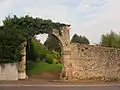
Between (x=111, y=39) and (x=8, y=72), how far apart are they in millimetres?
22322

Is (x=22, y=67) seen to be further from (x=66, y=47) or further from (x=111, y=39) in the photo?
(x=111, y=39)

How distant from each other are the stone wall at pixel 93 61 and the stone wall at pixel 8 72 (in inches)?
266

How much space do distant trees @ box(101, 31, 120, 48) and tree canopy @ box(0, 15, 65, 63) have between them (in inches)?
Result: 627

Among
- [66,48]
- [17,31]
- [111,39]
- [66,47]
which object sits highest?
[111,39]

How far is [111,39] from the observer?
152ft

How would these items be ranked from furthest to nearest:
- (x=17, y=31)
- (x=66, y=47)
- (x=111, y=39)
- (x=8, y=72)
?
(x=111, y=39) < (x=66, y=47) < (x=17, y=31) < (x=8, y=72)

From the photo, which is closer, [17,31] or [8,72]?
[8,72]

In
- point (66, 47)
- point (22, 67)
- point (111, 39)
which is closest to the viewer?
point (22, 67)

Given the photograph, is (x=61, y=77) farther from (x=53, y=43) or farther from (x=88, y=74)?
(x=53, y=43)

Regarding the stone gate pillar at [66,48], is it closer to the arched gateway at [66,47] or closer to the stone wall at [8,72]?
the arched gateway at [66,47]

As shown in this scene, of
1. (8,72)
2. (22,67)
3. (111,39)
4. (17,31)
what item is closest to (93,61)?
(22,67)

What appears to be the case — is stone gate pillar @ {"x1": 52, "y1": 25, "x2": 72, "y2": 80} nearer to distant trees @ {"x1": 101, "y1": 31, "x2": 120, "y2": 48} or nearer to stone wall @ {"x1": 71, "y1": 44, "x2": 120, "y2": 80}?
stone wall @ {"x1": 71, "y1": 44, "x2": 120, "y2": 80}

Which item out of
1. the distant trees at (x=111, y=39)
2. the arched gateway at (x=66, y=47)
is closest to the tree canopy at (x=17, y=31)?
the arched gateway at (x=66, y=47)

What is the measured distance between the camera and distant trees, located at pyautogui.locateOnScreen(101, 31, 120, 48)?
45309 millimetres
